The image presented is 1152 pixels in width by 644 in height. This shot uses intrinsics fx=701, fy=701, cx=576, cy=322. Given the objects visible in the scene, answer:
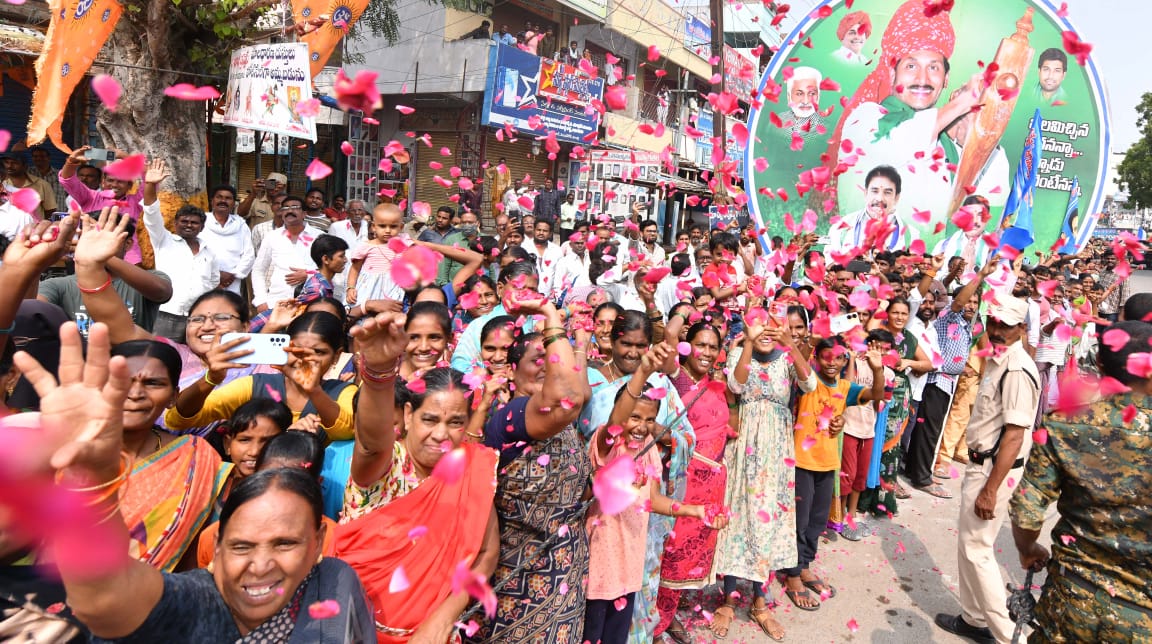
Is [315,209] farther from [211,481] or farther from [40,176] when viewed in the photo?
[211,481]

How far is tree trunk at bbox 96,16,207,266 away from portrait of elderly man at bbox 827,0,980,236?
7.28 metres

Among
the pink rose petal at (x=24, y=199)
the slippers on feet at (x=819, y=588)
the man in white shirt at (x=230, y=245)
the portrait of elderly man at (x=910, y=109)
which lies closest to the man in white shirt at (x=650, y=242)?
the portrait of elderly man at (x=910, y=109)

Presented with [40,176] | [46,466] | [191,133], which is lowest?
[46,466]

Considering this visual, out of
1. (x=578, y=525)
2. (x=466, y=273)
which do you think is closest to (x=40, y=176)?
(x=466, y=273)

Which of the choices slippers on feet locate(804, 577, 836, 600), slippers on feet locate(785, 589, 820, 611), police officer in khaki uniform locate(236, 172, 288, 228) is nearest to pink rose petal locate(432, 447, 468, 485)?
slippers on feet locate(785, 589, 820, 611)

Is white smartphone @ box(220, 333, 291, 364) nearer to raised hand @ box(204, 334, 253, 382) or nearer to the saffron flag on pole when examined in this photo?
raised hand @ box(204, 334, 253, 382)

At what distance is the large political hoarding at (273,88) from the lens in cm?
652

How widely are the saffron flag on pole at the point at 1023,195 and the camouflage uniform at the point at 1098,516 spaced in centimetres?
678

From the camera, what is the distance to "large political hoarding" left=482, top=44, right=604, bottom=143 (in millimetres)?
14969

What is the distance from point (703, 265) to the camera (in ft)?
25.4

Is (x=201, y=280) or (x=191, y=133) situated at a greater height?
(x=191, y=133)

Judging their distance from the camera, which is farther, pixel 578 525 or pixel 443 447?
pixel 578 525

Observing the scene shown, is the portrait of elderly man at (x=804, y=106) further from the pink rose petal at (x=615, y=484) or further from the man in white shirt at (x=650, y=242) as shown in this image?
the pink rose petal at (x=615, y=484)

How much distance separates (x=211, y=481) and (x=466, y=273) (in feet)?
9.63
